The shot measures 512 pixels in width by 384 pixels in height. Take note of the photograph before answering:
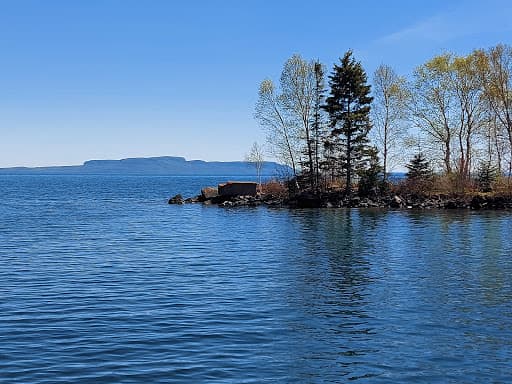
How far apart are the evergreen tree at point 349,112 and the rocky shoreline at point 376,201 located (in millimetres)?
2665

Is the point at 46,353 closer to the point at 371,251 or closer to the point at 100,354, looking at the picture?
the point at 100,354

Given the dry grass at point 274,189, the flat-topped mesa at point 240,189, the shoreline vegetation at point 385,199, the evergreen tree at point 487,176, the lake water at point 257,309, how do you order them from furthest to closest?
the flat-topped mesa at point 240,189, the dry grass at point 274,189, the evergreen tree at point 487,176, the shoreline vegetation at point 385,199, the lake water at point 257,309

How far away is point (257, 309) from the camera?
20.6m

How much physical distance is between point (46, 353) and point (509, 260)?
25.1m

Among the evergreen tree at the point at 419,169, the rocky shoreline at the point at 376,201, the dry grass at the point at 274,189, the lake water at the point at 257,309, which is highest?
the evergreen tree at the point at 419,169

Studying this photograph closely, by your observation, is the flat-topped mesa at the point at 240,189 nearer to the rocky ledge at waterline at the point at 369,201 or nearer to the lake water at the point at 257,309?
the rocky ledge at waterline at the point at 369,201

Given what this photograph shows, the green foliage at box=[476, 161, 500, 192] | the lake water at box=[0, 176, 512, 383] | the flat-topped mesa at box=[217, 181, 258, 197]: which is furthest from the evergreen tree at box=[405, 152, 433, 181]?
the lake water at box=[0, 176, 512, 383]

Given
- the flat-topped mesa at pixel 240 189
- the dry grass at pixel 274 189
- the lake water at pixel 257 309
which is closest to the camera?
the lake water at pixel 257 309

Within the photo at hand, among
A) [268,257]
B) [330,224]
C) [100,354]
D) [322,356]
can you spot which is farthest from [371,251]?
[100,354]

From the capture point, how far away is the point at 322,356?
51.0 feet

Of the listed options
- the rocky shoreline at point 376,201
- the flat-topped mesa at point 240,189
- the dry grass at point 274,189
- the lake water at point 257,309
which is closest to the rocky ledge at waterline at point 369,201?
the rocky shoreline at point 376,201

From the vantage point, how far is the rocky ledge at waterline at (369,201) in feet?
224

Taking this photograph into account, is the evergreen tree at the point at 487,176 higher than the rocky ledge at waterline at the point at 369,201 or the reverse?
higher

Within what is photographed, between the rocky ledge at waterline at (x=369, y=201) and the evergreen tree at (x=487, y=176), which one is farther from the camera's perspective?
the evergreen tree at (x=487, y=176)
